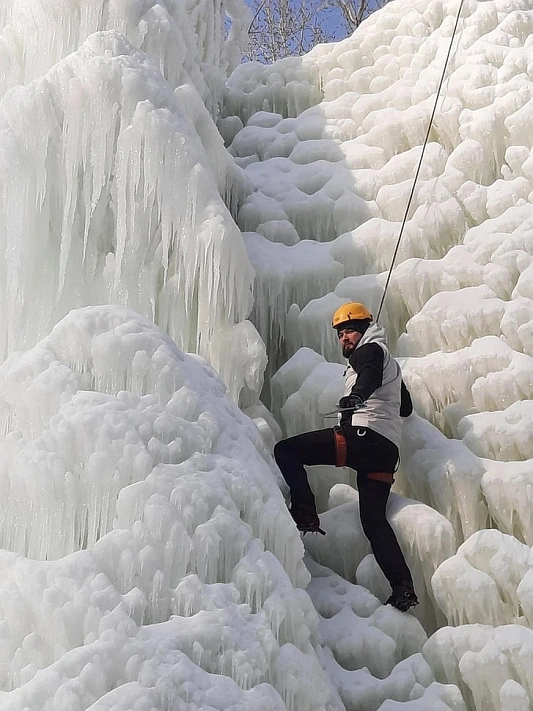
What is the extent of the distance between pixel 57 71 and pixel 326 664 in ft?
10.3

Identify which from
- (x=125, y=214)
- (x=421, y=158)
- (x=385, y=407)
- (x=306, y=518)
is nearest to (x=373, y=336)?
(x=385, y=407)

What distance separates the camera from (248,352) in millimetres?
→ 3939

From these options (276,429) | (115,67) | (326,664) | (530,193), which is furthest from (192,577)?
(530,193)

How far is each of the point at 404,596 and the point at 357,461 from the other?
61cm

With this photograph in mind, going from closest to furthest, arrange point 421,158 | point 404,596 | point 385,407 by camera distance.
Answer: point 404,596 < point 385,407 < point 421,158

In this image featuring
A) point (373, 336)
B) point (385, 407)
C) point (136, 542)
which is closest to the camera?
point (136, 542)

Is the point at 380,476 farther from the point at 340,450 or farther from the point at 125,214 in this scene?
the point at 125,214

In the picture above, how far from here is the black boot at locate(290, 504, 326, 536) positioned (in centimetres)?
346

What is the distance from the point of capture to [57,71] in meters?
4.09

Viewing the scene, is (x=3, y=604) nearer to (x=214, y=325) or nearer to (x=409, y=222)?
(x=214, y=325)

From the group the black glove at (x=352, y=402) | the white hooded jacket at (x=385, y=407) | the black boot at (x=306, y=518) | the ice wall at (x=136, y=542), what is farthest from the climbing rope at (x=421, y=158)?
the ice wall at (x=136, y=542)

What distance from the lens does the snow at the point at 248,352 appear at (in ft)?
8.29

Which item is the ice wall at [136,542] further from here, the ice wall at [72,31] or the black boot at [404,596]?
the ice wall at [72,31]

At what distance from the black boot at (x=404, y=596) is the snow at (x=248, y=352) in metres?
0.04
